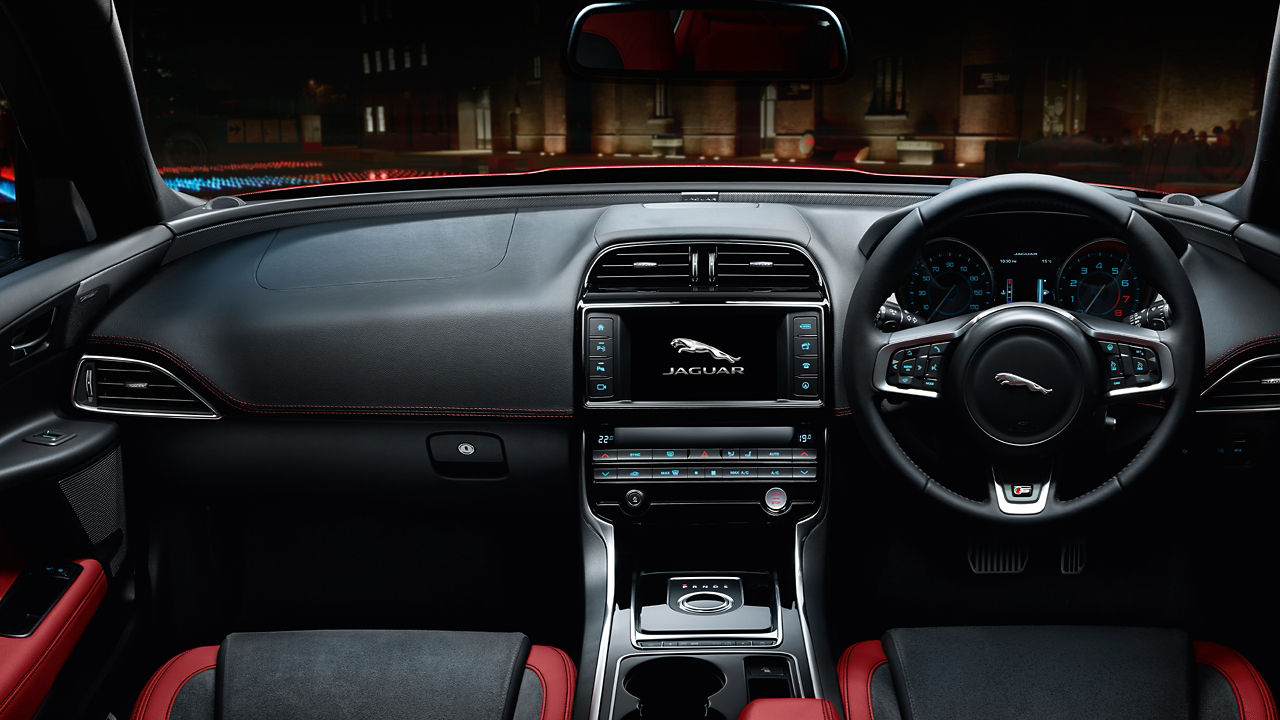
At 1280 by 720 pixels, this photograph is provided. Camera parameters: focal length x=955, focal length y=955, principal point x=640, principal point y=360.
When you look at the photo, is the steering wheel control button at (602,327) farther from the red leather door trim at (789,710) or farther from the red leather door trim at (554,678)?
the red leather door trim at (789,710)

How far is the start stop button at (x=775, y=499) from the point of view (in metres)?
2.66

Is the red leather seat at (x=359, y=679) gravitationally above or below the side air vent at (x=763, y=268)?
below

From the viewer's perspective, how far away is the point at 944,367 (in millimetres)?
2150

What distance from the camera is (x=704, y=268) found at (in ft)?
8.38

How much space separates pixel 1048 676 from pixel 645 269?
1.42 m

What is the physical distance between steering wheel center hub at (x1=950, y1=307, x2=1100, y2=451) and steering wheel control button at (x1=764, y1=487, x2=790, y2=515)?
68 centimetres

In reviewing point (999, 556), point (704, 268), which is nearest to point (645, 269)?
point (704, 268)

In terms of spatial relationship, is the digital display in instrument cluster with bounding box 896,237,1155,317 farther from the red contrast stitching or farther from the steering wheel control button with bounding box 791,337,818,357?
the red contrast stitching

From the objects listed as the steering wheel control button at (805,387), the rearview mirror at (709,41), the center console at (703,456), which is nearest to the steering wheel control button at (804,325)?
the center console at (703,456)

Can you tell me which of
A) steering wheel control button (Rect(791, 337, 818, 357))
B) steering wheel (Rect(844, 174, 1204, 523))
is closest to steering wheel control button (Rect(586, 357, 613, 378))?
steering wheel control button (Rect(791, 337, 818, 357))

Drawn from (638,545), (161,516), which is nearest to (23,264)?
(161,516)

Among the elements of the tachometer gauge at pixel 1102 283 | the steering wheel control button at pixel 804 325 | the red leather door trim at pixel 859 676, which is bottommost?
the red leather door trim at pixel 859 676

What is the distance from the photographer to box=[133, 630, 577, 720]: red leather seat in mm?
2195

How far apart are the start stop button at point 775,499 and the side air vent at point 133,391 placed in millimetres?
1554
